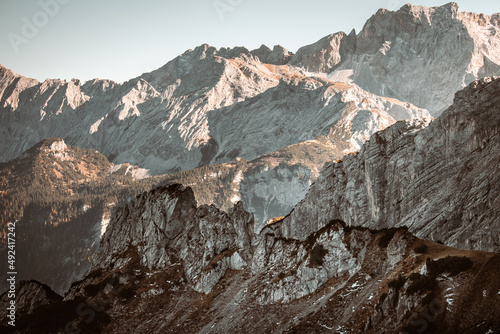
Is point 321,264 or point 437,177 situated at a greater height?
point 437,177

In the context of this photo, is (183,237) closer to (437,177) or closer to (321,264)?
(321,264)

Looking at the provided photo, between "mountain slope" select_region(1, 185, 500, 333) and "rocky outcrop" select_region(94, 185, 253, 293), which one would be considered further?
"rocky outcrop" select_region(94, 185, 253, 293)

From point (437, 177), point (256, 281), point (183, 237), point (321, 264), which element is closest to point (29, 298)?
point (183, 237)

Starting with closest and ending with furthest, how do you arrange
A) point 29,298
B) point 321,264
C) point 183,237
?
point 321,264 < point 29,298 < point 183,237

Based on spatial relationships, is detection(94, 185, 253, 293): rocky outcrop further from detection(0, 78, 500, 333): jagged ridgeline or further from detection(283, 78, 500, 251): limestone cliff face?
detection(283, 78, 500, 251): limestone cliff face

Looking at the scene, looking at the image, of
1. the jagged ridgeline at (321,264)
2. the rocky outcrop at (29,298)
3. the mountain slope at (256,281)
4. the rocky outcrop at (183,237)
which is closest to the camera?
the mountain slope at (256,281)

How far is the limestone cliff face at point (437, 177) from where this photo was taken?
212ft

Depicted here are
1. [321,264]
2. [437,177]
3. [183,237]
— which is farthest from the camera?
[183,237]

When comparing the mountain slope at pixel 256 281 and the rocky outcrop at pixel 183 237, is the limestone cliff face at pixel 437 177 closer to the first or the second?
the mountain slope at pixel 256 281

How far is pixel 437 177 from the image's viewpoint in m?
72.1

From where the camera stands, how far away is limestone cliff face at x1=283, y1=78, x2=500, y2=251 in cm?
6456

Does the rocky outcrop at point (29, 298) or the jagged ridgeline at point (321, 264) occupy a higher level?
the rocky outcrop at point (29, 298)

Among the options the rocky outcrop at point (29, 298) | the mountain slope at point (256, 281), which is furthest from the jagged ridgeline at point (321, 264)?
the rocky outcrop at point (29, 298)

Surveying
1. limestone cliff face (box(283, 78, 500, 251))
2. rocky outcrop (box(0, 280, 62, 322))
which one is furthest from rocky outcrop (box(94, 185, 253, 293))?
limestone cliff face (box(283, 78, 500, 251))
